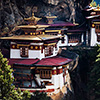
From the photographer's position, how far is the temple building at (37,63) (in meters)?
29.5

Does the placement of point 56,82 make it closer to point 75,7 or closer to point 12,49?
point 12,49

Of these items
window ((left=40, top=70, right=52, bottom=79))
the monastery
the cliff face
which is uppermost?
the cliff face

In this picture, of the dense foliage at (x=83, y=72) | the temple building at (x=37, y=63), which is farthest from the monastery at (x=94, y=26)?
the temple building at (x=37, y=63)

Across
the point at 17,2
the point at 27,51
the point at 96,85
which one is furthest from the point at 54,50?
the point at 17,2

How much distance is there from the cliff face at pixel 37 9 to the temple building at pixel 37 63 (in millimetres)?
4312

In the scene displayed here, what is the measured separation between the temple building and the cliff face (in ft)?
14.1

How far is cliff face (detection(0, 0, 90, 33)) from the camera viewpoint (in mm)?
36750

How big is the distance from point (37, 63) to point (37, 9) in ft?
52.3

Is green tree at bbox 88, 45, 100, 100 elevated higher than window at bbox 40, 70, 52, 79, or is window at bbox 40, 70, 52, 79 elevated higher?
window at bbox 40, 70, 52, 79

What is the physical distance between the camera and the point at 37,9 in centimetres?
4331

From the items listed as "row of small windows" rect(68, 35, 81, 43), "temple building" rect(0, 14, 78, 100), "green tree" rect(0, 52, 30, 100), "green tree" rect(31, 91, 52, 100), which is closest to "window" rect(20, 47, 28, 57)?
"temple building" rect(0, 14, 78, 100)

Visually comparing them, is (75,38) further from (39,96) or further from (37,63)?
(39,96)

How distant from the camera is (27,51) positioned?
105 feet

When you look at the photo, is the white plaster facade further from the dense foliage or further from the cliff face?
the cliff face
